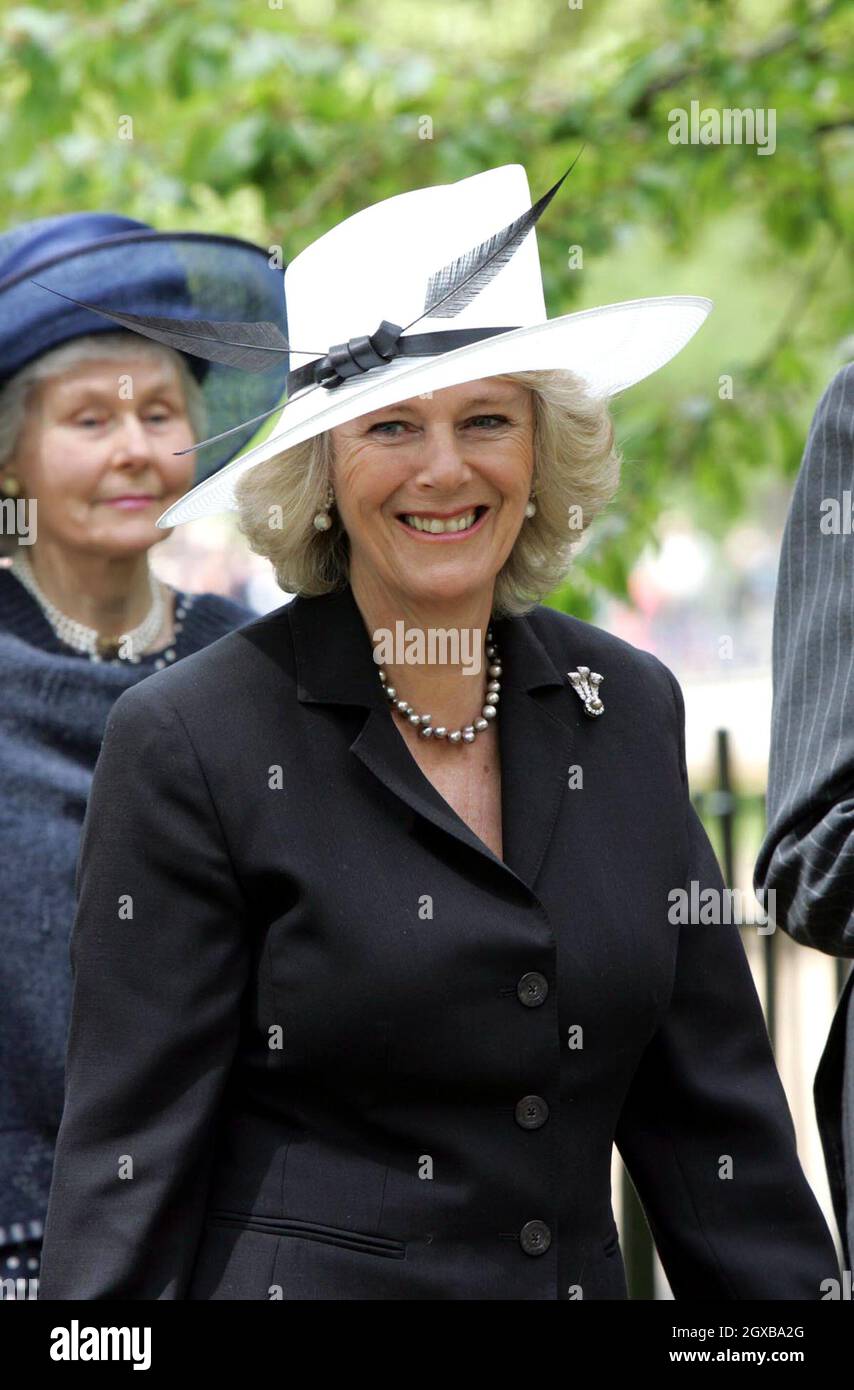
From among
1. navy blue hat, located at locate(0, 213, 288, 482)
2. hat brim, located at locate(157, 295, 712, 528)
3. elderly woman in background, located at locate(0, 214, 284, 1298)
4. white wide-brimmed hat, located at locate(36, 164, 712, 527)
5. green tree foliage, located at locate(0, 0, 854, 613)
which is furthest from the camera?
green tree foliage, located at locate(0, 0, 854, 613)

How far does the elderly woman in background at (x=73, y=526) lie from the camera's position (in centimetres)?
310

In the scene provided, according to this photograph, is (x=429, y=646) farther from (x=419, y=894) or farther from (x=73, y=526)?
(x=73, y=526)

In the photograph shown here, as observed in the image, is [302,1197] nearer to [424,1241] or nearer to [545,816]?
[424,1241]

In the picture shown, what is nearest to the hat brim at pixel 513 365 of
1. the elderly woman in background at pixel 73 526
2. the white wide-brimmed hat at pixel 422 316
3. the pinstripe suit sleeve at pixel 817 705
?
the white wide-brimmed hat at pixel 422 316

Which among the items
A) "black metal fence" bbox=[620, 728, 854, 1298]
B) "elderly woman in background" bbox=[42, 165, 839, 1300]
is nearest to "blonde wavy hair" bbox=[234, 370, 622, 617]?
"elderly woman in background" bbox=[42, 165, 839, 1300]

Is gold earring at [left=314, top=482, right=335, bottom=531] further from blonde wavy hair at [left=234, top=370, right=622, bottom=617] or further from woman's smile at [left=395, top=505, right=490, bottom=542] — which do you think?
woman's smile at [left=395, top=505, right=490, bottom=542]

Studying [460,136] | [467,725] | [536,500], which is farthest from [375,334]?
[460,136]

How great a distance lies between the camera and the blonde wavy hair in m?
2.56

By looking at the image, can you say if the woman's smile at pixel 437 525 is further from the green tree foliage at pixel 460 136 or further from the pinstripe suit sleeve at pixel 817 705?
the green tree foliage at pixel 460 136

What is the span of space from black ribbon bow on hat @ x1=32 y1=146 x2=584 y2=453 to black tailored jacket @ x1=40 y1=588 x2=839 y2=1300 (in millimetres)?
395

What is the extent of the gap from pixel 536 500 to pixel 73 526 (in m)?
0.93

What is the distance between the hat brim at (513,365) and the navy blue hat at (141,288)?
26.2 inches

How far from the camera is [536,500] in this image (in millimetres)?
2744
